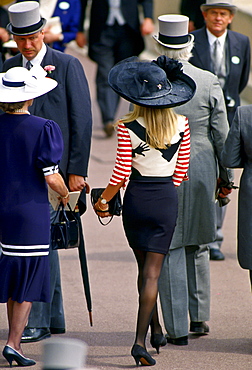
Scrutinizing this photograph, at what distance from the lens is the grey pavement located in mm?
4449

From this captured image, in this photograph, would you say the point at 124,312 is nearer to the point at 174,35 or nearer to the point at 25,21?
the point at 174,35

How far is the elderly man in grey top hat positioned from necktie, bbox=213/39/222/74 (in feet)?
5.06

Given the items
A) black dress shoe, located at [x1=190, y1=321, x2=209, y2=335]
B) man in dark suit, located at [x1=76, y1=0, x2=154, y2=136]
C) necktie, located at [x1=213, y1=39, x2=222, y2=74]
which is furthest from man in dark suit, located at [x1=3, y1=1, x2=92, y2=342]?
man in dark suit, located at [x1=76, y1=0, x2=154, y2=136]

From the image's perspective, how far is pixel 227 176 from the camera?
16.1ft

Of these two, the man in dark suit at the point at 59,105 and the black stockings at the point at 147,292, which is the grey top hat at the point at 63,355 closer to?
the black stockings at the point at 147,292

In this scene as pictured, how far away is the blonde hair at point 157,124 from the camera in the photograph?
4.09m

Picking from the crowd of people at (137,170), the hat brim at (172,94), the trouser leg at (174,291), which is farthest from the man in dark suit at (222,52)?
the hat brim at (172,94)

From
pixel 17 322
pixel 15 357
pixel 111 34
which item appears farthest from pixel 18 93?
pixel 111 34

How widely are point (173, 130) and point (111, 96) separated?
6.38 metres

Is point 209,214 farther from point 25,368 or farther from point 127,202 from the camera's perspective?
point 25,368

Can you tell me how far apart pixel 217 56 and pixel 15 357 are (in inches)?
130

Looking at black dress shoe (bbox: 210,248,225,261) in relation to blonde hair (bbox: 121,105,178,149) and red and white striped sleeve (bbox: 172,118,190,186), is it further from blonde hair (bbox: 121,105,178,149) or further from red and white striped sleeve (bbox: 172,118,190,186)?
blonde hair (bbox: 121,105,178,149)

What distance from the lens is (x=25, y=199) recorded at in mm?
4141

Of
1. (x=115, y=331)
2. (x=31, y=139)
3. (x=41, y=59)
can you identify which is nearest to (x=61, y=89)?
(x=41, y=59)
